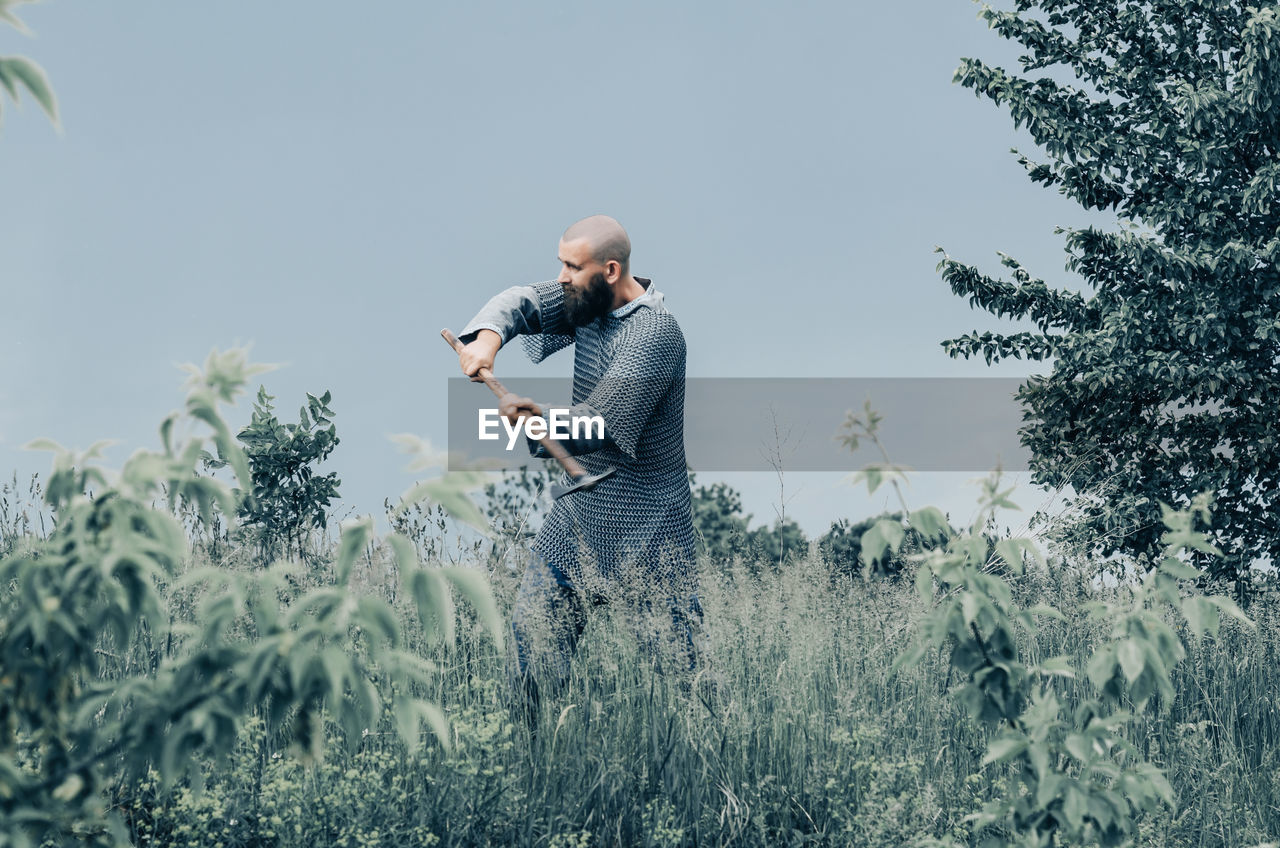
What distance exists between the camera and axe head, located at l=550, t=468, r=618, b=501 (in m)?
4.57

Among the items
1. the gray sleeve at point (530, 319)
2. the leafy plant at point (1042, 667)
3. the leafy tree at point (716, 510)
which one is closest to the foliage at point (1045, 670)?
the leafy plant at point (1042, 667)

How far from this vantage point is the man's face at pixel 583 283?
4840 mm

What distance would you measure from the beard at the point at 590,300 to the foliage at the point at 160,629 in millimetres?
2853

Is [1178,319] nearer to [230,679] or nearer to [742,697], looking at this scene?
[742,697]

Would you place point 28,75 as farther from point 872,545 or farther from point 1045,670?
point 1045,670

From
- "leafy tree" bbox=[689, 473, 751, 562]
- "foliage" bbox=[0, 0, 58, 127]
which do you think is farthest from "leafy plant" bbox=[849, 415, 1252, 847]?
"leafy tree" bbox=[689, 473, 751, 562]

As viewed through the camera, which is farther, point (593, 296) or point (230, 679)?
point (593, 296)

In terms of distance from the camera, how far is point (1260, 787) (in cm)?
507

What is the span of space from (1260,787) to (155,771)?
4934 mm

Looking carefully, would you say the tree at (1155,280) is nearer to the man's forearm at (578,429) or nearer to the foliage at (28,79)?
the man's forearm at (578,429)

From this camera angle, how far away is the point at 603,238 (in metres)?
4.83

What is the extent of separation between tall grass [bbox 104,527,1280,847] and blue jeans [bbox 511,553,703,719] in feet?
0.30

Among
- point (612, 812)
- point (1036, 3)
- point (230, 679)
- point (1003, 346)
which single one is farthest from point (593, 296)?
point (1036, 3)

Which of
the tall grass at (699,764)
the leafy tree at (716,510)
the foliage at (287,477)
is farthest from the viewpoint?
the leafy tree at (716,510)
